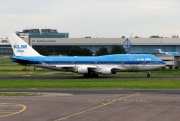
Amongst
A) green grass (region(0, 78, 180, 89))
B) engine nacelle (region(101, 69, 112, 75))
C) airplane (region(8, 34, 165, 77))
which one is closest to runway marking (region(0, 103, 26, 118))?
green grass (region(0, 78, 180, 89))

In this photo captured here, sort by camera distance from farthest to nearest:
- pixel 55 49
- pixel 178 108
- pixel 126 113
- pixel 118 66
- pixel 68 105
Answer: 1. pixel 55 49
2. pixel 118 66
3. pixel 68 105
4. pixel 178 108
5. pixel 126 113

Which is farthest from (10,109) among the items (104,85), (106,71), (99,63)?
(99,63)

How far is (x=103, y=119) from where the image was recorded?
2312cm

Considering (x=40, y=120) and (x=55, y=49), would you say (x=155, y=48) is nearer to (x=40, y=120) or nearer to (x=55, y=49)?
(x=55, y=49)

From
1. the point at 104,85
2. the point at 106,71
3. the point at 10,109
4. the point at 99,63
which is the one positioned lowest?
the point at 10,109

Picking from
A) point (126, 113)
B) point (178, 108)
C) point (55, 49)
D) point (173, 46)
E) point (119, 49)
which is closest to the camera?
point (126, 113)

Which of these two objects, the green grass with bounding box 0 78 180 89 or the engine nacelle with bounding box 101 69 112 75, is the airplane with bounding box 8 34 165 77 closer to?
the engine nacelle with bounding box 101 69 112 75

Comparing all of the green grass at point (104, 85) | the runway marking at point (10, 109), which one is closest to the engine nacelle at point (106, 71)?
the green grass at point (104, 85)

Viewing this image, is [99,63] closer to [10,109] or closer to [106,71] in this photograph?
[106,71]

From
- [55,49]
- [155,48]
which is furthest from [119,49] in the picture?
[55,49]

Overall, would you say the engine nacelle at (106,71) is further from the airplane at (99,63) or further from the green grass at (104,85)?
the green grass at (104,85)

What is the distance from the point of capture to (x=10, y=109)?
27.4 meters

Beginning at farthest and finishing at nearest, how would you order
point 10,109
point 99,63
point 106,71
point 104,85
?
point 99,63
point 106,71
point 104,85
point 10,109

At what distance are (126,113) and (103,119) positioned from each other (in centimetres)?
272
